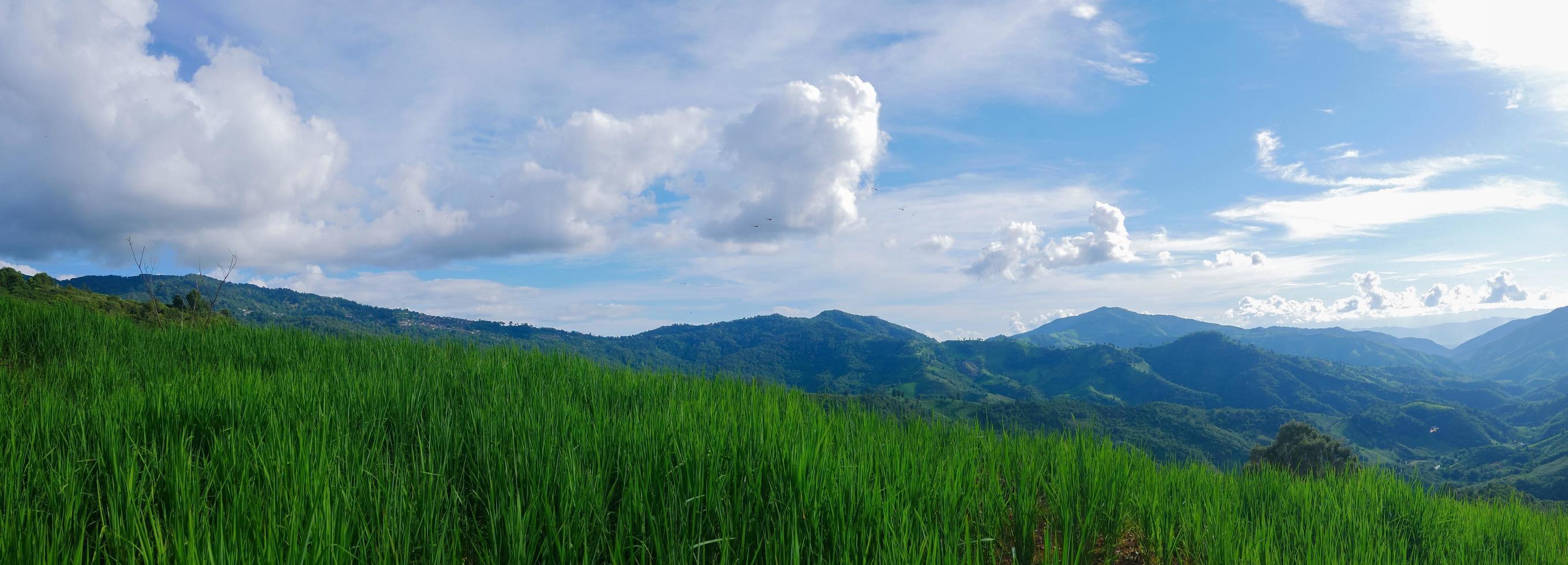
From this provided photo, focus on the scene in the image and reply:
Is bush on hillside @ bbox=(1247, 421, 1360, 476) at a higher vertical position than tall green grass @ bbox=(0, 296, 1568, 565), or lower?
lower

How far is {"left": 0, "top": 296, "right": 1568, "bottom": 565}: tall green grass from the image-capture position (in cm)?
316

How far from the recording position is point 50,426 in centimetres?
498

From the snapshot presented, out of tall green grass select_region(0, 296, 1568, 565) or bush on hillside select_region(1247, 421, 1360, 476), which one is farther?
bush on hillside select_region(1247, 421, 1360, 476)

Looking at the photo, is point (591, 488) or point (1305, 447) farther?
point (1305, 447)

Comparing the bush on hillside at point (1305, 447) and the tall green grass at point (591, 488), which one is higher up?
the tall green grass at point (591, 488)

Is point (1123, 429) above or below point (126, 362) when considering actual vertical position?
below

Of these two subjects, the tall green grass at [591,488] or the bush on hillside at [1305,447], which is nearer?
the tall green grass at [591,488]

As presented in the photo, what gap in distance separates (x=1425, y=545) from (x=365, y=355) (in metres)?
12.3

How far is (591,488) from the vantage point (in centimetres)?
358

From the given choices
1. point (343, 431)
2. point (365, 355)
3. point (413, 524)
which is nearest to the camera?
point (413, 524)

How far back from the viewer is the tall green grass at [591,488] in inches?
124

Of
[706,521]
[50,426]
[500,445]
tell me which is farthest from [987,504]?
[50,426]

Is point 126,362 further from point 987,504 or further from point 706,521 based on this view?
point 987,504

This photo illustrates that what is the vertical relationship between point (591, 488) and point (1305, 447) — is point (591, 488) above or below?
above
